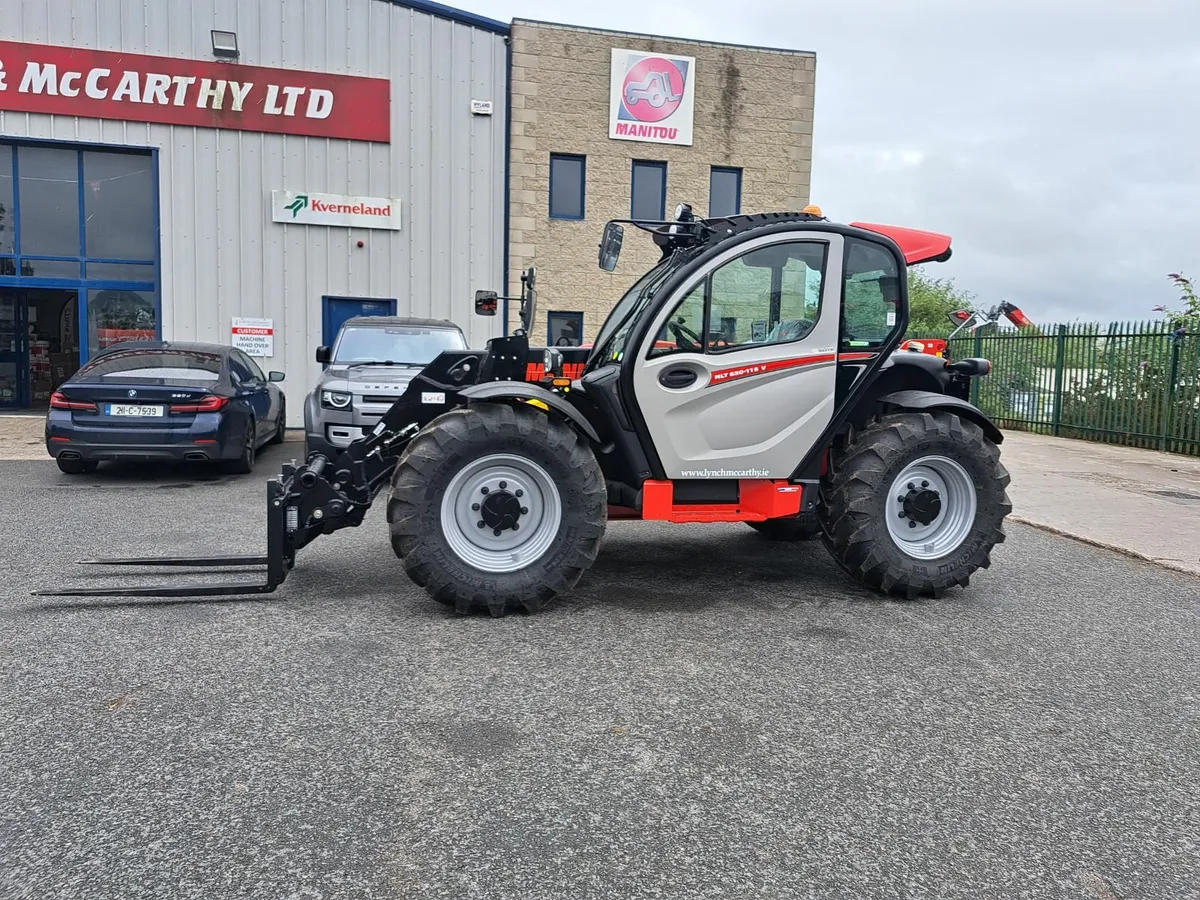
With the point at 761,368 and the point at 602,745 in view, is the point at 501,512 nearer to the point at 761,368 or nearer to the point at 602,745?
the point at 761,368

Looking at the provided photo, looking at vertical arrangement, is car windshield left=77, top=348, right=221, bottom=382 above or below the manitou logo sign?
below

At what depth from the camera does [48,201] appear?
15.8 meters

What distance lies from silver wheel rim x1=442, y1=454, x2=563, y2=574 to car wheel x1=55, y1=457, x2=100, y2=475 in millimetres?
7104

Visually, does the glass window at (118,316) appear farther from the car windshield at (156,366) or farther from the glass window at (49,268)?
the car windshield at (156,366)

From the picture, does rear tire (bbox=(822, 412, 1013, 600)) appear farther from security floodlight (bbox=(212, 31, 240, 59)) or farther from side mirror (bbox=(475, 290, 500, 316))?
security floodlight (bbox=(212, 31, 240, 59))

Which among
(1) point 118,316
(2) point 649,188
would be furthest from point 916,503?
(1) point 118,316

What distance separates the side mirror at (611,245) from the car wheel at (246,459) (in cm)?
589

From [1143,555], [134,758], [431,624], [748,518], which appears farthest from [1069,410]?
[134,758]

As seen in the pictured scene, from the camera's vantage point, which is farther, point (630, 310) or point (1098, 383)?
point (1098, 383)

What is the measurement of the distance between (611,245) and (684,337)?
34.7 inches

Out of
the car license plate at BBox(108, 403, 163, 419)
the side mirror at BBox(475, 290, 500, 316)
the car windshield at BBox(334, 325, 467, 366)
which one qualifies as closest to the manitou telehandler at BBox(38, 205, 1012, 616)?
the side mirror at BBox(475, 290, 500, 316)

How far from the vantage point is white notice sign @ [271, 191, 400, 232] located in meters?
15.8

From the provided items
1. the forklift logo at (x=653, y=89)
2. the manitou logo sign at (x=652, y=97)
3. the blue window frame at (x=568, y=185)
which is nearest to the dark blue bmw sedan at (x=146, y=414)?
the blue window frame at (x=568, y=185)

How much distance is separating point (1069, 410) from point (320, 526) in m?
15.4
